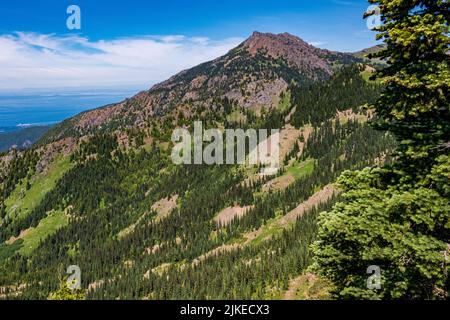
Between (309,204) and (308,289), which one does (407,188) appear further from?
(309,204)

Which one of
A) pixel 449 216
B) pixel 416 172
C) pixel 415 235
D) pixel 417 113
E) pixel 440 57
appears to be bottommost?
pixel 415 235

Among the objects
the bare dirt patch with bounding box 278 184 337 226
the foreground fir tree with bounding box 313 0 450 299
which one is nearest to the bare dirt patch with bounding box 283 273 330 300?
the foreground fir tree with bounding box 313 0 450 299

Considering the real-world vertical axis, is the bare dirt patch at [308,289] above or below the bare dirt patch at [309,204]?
above

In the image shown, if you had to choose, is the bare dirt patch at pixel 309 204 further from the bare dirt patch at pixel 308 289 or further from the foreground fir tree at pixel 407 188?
the foreground fir tree at pixel 407 188

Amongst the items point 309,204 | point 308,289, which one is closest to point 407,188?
point 308,289

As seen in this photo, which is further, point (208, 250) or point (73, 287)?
point (208, 250)

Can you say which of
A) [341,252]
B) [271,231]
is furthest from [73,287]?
[271,231]

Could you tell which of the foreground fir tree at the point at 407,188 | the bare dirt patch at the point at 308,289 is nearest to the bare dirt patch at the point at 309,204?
the bare dirt patch at the point at 308,289
